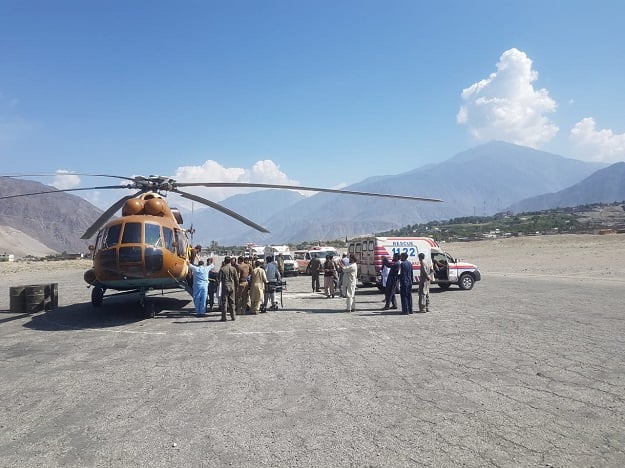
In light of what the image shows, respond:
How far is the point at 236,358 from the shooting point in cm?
786

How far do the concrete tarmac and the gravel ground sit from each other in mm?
25

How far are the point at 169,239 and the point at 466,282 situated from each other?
1258cm

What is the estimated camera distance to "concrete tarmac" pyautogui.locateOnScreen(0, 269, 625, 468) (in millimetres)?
4309

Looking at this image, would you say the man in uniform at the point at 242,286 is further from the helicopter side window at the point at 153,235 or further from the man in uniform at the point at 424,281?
the man in uniform at the point at 424,281

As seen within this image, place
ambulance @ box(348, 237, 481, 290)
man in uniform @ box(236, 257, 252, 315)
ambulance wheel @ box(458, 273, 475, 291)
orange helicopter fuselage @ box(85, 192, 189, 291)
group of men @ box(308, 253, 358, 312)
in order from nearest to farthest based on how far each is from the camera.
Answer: orange helicopter fuselage @ box(85, 192, 189, 291) → man in uniform @ box(236, 257, 252, 315) → group of men @ box(308, 253, 358, 312) → ambulance @ box(348, 237, 481, 290) → ambulance wheel @ box(458, 273, 475, 291)

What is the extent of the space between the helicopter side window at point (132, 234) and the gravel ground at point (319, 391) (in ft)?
7.24

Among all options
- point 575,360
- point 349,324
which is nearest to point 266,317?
point 349,324

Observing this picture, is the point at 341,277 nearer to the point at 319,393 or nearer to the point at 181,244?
the point at 181,244

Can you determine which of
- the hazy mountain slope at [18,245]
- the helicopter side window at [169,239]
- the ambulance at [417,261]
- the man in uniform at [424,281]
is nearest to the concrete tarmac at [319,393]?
the man in uniform at [424,281]

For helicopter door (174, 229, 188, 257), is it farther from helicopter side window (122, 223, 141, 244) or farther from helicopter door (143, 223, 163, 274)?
helicopter side window (122, 223, 141, 244)

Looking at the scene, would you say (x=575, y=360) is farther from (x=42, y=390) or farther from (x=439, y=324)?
(x=42, y=390)

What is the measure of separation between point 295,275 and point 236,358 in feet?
80.7

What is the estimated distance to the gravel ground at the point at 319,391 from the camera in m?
4.32

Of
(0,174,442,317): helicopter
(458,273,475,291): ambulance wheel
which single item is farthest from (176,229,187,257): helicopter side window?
(458,273,475,291): ambulance wheel
